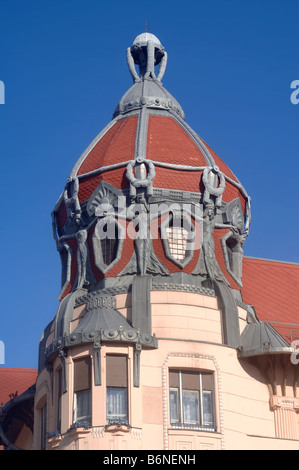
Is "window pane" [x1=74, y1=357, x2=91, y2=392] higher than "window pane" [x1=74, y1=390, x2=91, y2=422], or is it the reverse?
"window pane" [x1=74, y1=357, x2=91, y2=392]

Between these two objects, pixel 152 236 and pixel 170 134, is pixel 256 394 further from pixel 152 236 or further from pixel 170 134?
pixel 170 134

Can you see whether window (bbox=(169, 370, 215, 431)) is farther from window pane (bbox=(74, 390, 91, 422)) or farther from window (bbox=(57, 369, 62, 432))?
window (bbox=(57, 369, 62, 432))

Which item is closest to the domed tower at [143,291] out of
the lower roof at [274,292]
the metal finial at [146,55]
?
the metal finial at [146,55]

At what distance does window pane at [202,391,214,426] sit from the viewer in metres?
38.1

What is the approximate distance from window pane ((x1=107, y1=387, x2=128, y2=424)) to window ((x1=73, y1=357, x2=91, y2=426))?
726mm

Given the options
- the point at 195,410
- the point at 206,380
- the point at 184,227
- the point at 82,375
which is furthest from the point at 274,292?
the point at 82,375

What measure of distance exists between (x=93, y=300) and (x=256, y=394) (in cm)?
702

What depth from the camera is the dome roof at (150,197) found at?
40.8 meters

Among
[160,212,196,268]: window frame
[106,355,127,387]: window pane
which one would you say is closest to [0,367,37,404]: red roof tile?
[160,212,196,268]: window frame

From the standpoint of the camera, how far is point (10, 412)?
4550 cm

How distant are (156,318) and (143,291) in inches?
43.3
